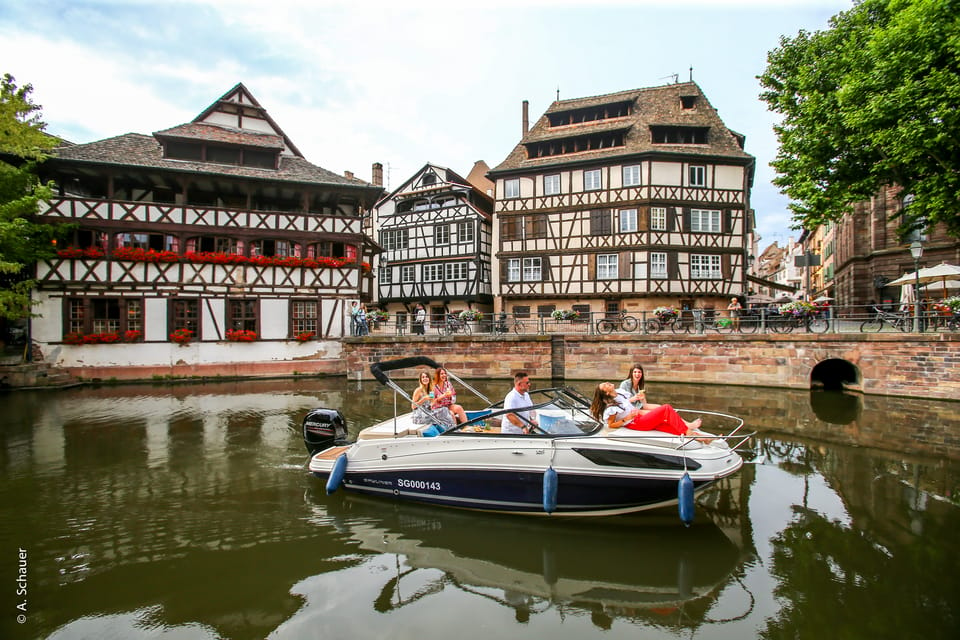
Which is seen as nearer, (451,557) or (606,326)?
(451,557)

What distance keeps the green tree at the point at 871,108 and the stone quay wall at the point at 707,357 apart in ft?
13.7

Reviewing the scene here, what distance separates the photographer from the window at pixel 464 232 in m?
32.2

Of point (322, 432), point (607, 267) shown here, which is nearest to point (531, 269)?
point (607, 267)

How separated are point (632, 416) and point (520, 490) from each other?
2.05 metres

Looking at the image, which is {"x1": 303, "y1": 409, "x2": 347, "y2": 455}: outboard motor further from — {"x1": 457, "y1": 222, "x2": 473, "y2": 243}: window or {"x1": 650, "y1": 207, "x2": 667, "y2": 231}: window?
{"x1": 457, "y1": 222, "x2": 473, "y2": 243}: window

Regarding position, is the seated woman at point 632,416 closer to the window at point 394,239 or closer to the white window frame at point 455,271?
the white window frame at point 455,271

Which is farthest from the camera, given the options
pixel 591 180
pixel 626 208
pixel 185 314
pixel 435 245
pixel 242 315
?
pixel 435 245

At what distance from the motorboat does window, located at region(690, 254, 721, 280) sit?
23473 millimetres

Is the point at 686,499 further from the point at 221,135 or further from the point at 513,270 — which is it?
the point at 513,270

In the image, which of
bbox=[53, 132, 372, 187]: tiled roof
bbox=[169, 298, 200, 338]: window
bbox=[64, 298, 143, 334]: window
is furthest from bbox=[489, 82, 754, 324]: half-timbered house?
bbox=[64, 298, 143, 334]: window

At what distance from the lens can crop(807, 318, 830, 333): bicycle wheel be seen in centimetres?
1833

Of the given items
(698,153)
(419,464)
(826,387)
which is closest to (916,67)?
(826,387)

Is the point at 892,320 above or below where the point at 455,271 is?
below

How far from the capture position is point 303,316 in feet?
78.0
